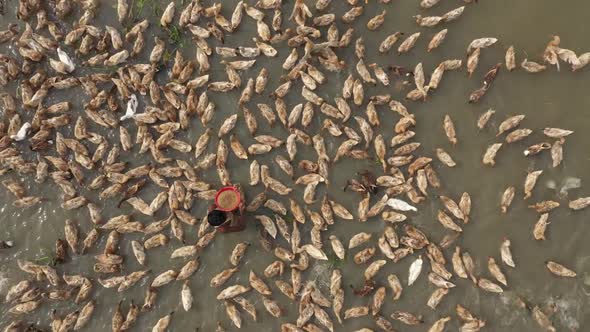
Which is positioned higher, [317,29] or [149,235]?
[317,29]

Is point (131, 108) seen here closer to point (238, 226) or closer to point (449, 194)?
point (238, 226)

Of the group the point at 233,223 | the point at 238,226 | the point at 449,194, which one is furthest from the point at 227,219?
the point at 449,194

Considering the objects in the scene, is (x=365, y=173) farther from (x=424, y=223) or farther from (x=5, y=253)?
(x=5, y=253)

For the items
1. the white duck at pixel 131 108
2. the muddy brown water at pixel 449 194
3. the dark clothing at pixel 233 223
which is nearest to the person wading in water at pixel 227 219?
the dark clothing at pixel 233 223

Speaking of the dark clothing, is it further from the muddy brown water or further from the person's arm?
the muddy brown water

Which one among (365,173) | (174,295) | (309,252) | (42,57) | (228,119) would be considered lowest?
(174,295)

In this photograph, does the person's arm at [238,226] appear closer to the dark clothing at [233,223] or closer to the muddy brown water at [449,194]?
the dark clothing at [233,223]

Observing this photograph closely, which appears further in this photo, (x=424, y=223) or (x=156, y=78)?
(x=156, y=78)

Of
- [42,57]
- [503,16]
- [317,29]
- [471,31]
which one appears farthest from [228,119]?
[503,16]
